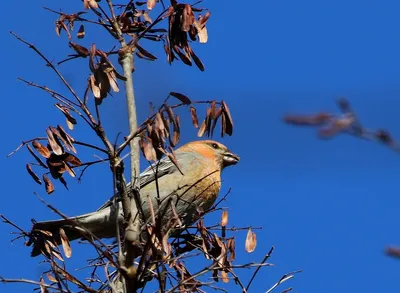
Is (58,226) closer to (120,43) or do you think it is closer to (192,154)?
(120,43)

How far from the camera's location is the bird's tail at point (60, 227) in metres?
4.57

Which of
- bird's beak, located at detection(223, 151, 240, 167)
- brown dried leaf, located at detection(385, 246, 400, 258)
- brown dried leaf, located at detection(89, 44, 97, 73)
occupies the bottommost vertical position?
brown dried leaf, located at detection(385, 246, 400, 258)

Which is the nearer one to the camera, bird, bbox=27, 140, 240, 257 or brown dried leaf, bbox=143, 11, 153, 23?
brown dried leaf, bbox=143, 11, 153, 23

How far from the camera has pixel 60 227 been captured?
4.91 metres

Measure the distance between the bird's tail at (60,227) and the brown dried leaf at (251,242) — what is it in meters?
1.01

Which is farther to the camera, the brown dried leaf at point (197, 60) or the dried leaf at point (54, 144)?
the brown dried leaf at point (197, 60)

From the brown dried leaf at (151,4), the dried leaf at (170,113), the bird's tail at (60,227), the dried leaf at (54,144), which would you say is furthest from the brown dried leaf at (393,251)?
the brown dried leaf at (151,4)

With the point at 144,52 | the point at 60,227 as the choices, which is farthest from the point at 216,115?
the point at 60,227

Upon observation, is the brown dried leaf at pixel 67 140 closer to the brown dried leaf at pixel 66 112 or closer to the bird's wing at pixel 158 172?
the brown dried leaf at pixel 66 112

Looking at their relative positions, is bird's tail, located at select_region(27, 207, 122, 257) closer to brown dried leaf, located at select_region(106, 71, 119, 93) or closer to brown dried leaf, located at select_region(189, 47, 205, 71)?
brown dried leaf, located at select_region(106, 71, 119, 93)

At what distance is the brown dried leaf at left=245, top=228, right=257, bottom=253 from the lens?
14.7ft

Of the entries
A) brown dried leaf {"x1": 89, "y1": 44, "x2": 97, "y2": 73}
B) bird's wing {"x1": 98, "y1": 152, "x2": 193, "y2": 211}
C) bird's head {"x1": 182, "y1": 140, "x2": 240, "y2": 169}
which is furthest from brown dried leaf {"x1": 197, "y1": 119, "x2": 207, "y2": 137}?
bird's head {"x1": 182, "y1": 140, "x2": 240, "y2": 169}

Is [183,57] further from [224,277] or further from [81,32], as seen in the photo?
[224,277]

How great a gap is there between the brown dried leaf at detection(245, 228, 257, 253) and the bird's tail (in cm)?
101
